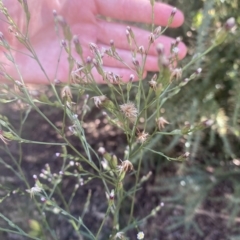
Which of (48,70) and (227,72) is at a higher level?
(48,70)

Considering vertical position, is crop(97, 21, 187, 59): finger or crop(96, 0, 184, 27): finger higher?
crop(96, 0, 184, 27): finger

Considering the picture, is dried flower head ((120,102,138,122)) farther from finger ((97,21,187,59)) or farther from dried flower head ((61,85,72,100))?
finger ((97,21,187,59))

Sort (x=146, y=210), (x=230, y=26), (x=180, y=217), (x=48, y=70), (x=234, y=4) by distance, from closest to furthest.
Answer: (x=230, y=26), (x=48, y=70), (x=234, y=4), (x=180, y=217), (x=146, y=210)

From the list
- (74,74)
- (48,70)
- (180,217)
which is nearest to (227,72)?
(180,217)

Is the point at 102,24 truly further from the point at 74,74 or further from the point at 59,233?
the point at 59,233

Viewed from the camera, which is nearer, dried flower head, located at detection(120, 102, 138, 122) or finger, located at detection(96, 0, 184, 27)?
dried flower head, located at detection(120, 102, 138, 122)

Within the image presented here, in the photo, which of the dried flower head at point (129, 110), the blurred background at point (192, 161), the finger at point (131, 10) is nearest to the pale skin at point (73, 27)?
the finger at point (131, 10)

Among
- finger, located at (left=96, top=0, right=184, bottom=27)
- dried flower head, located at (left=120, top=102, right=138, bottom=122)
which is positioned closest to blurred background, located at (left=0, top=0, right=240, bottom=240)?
finger, located at (left=96, top=0, right=184, bottom=27)

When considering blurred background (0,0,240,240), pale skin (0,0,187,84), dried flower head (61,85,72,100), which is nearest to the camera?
dried flower head (61,85,72,100)
